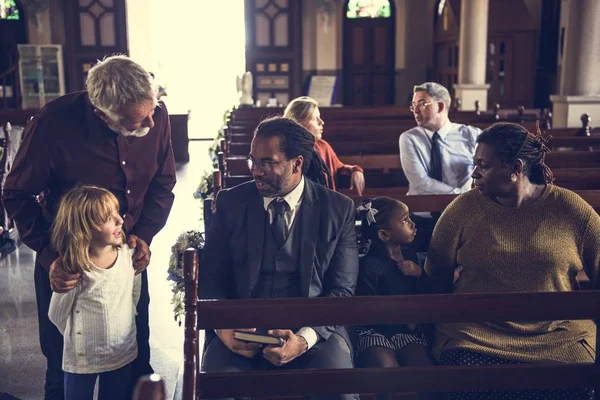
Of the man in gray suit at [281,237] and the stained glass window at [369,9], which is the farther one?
the stained glass window at [369,9]

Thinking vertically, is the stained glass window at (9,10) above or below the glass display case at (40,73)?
above

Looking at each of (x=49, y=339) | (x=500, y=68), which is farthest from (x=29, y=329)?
(x=500, y=68)

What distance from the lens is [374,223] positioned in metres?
2.78

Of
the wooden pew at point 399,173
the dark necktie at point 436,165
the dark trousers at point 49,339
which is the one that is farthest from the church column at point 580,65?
the dark trousers at point 49,339

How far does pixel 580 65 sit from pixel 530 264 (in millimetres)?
5657

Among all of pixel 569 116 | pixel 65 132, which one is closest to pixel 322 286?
pixel 65 132

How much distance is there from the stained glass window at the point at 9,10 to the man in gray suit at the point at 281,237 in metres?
13.4

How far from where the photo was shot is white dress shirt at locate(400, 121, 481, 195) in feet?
13.5

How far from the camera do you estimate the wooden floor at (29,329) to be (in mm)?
3357

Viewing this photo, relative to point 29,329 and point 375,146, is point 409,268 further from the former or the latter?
point 375,146

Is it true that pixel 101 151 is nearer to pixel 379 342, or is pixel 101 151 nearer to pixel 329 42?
pixel 379 342

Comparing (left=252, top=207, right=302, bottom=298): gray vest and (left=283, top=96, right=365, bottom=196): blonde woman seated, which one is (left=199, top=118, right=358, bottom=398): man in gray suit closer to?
(left=252, top=207, right=302, bottom=298): gray vest

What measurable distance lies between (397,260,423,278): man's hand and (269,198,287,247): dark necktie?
0.52 meters

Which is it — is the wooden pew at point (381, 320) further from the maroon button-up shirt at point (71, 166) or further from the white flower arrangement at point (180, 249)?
the white flower arrangement at point (180, 249)
